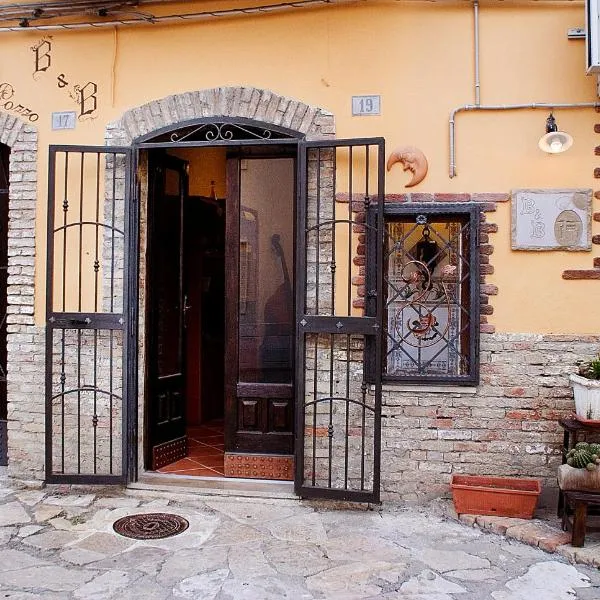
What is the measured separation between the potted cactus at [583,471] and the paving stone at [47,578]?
284 centimetres

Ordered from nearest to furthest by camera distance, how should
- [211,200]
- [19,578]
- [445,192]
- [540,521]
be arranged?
[19,578], [540,521], [445,192], [211,200]

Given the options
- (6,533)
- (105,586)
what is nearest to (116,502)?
(6,533)

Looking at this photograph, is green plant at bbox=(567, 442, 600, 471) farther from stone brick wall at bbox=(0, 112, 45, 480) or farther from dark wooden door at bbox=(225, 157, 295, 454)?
stone brick wall at bbox=(0, 112, 45, 480)

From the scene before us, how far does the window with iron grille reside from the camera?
14.9ft

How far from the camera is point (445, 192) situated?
14.8 ft

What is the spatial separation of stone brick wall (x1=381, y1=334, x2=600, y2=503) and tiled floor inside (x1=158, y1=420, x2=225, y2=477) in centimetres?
154

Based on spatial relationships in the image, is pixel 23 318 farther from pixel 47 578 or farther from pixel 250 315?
pixel 47 578

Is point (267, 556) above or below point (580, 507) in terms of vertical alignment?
below

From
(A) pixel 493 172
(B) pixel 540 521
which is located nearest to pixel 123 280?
(A) pixel 493 172

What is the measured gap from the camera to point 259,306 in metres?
5.06

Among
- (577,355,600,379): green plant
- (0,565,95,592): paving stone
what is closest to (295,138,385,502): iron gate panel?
(577,355,600,379): green plant

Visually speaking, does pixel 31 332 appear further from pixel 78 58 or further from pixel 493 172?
pixel 493 172

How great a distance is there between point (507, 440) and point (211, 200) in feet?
12.7

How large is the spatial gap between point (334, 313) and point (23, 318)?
253 centimetres
